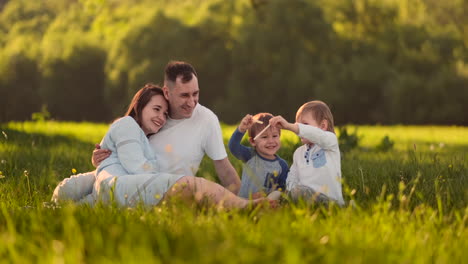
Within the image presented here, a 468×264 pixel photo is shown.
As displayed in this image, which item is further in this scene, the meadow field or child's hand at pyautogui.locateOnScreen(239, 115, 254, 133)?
child's hand at pyautogui.locateOnScreen(239, 115, 254, 133)

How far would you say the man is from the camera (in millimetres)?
5367

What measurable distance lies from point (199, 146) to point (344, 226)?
7.47 feet

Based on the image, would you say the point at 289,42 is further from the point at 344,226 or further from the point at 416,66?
the point at 344,226

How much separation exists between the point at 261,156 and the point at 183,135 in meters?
0.73

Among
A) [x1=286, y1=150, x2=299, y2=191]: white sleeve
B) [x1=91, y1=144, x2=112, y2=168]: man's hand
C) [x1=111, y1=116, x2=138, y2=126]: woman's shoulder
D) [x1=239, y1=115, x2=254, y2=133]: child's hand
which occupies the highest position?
[x1=111, y1=116, x2=138, y2=126]: woman's shoulder

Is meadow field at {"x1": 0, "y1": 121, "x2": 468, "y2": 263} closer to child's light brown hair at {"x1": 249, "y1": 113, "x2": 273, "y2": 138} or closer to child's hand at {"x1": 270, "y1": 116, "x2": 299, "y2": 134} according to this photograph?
child's hand at {"x1": 270, "y1": 116, "x2": 299, "y2": 134}

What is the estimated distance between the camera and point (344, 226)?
3.59 meters

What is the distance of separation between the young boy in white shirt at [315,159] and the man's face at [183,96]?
3.09ft

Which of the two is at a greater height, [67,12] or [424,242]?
[67,12]

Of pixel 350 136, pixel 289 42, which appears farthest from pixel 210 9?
pixel 350 136

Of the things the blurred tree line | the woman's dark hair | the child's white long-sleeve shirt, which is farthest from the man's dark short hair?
the blurred tree line

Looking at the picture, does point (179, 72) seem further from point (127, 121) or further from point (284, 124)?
point (284, 124)

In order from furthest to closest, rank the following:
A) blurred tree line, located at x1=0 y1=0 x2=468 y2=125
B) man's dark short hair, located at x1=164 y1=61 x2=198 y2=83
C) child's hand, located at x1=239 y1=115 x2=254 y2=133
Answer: blurred tree line, located at x1=0 y1=0 x2=468 y2=125 < man's dark short hair, located at x1=164 y1=61 x2=198 y2=83 < child's hand, located at x1=239 y1=115 x2=254 y2=133

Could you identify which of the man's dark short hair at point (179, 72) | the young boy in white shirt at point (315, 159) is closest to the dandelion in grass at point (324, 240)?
the young boy in white shirt at point (315, 159)
